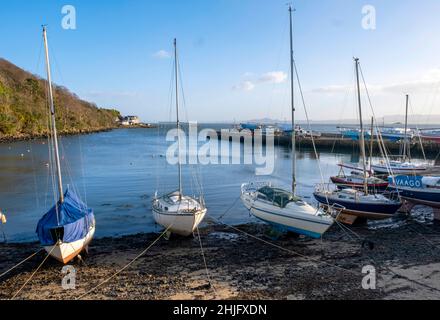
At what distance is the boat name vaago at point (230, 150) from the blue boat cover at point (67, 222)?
31209 millimetres

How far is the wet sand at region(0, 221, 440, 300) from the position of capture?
11.6m

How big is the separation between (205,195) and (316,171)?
66.7ft

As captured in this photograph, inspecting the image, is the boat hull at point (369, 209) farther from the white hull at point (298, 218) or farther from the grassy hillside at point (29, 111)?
the grassy hillside at point (29, 111)

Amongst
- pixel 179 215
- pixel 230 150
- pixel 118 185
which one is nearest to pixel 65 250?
pixel 179 215

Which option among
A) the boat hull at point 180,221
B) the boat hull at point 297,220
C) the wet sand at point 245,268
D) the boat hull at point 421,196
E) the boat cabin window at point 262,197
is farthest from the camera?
the boat hull at point 421,196

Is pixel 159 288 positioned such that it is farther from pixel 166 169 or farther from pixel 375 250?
pixel 166 169

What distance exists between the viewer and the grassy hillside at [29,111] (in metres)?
92.0

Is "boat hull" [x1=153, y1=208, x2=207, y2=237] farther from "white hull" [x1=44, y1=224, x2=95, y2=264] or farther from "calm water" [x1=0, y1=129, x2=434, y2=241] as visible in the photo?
"white hull" [x1=44, y1=224, x2=95, y2=264]

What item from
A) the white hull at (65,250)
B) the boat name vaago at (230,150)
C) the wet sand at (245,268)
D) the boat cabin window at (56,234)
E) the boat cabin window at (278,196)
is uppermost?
the boat cabin window at (278,196)

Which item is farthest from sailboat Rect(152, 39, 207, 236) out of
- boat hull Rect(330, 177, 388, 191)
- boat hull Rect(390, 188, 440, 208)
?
boat hull Rect(390, 188, 440, 208)

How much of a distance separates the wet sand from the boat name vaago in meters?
28.2

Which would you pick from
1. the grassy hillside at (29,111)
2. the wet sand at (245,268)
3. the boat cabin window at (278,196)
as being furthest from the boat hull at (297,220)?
the grassy hillside at (29,111)
